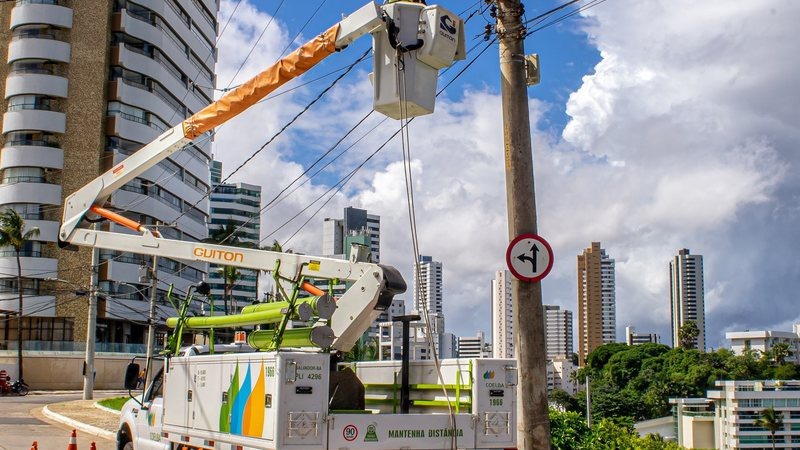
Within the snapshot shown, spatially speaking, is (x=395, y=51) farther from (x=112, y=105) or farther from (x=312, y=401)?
(x=112, y=105)

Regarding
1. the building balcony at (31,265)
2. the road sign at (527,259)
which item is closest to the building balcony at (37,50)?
the building balcony at (31,265)

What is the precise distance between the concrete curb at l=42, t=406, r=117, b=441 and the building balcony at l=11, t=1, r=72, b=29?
44.3m

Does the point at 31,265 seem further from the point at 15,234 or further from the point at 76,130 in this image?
the point at 76,130

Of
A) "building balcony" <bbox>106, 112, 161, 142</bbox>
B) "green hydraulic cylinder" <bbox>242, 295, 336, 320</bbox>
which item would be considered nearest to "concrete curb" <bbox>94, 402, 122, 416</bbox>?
"green hydraulic cylinder" <bbox>242, 295, 336, 320</bbox>

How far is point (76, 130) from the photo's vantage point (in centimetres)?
6881

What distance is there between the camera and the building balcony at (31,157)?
67062mm

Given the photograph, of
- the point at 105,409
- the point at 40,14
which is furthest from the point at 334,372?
the point at 40,14

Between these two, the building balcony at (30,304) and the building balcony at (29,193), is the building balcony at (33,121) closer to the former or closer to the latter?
the building balcony at (29,193)

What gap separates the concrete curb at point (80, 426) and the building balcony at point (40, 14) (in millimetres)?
44290

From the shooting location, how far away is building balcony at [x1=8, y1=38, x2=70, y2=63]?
223ft

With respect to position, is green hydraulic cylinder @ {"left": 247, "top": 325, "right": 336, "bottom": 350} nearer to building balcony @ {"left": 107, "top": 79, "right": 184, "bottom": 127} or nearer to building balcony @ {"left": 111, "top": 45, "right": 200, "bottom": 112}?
building balcony @ {"left": 107, "top": 79, "right": 184, "bottom": 127}

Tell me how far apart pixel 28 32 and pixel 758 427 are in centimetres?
11156

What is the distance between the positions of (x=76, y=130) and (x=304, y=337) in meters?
64.4

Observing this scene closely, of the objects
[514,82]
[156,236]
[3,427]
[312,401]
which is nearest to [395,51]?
[514,82]
